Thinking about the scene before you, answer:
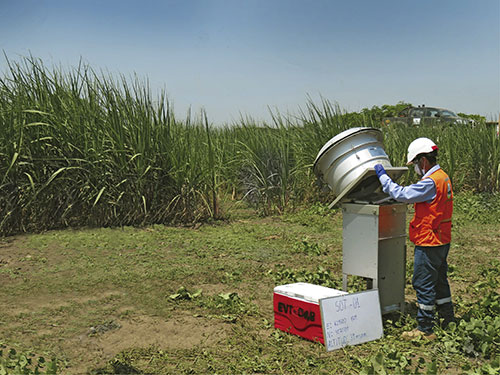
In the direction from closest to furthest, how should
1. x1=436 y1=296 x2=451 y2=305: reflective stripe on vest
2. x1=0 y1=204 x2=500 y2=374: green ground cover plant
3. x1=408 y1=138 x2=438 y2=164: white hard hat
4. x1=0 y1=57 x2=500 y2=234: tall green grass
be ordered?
1. x1=0 y1=204 x2=500 y2=374: green ground cover plant
2. x1=408 y1=138 x2=438 y2=164: white hard hat
3. x1=436 y1=296 x2=451 y2=305: reflective stripe on vest
4. x1=0 y1=57 x2=500 y2=234: tall green grass

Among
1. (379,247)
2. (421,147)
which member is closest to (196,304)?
(379,247)

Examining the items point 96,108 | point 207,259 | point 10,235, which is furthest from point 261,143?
point 10,235

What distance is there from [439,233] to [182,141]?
5.13 metres

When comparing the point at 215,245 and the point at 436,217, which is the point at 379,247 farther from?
the point at 215,245

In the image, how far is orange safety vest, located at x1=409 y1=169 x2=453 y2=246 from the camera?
370 cm

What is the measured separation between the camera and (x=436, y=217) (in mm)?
3707

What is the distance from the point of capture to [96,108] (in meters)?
7.58

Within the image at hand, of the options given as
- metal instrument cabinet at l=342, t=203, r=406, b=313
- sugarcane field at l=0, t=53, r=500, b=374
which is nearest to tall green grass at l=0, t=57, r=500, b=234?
sugarcane field at l=0, t=53, r=500, b=374

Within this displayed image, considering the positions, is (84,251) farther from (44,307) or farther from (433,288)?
(433,288)

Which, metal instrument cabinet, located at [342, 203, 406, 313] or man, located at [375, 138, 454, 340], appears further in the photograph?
metal instrument cabinet, located at [342, 203, 406, 313]

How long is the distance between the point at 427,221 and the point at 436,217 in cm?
7

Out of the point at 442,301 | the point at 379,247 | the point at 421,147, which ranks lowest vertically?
the point at 442,301

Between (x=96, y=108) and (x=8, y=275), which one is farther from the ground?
(x=96, y=108)

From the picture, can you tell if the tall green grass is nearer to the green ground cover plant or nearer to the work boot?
the green ground cover plant
